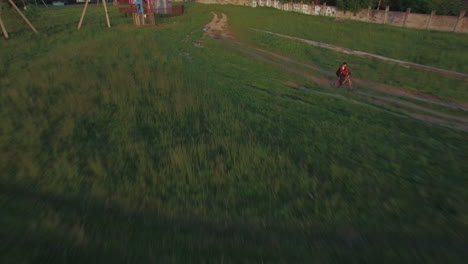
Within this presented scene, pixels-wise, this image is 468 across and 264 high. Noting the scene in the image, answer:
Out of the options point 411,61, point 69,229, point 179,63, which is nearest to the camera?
point 69,229

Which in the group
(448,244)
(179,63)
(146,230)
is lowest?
(448,244)

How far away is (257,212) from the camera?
4.16 m

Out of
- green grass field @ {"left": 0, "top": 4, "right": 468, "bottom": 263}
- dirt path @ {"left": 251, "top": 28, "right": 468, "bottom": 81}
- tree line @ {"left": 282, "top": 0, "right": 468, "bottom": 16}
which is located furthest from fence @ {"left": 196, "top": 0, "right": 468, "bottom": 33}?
green grass field @ {"left": 0, "top": 4, "right": 468, "bottom": 263}

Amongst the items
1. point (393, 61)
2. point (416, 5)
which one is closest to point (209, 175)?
point (393, 61)

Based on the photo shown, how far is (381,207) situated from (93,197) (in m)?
4.99

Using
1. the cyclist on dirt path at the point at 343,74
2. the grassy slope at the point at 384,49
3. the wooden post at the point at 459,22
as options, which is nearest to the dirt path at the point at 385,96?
the cyclist on dirt path at the point at 343,74

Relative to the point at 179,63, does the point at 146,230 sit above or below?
below

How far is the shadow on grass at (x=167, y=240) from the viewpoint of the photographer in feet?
10.4

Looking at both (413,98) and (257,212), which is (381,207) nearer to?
(257,212)

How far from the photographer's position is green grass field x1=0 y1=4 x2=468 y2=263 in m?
3.48

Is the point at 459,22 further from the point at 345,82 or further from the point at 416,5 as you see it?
the point at 345,82

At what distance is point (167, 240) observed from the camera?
3.47 metres

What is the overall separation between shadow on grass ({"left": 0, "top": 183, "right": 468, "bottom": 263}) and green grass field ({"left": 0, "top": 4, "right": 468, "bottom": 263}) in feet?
0.06

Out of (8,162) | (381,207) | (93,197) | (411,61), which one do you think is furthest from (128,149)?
(411,61)
